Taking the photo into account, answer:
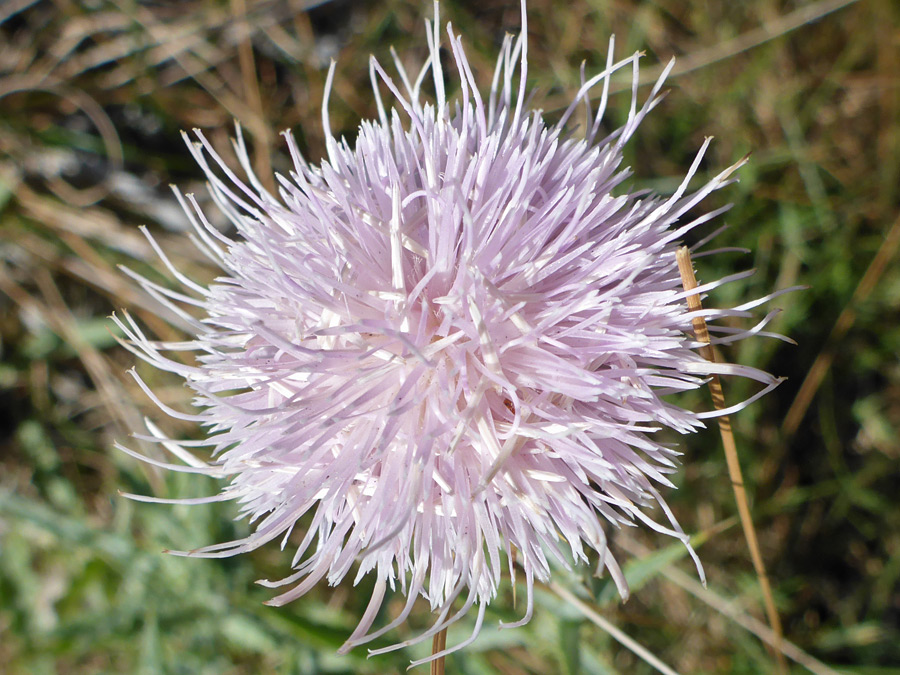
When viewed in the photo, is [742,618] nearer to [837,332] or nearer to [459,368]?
[837,332]

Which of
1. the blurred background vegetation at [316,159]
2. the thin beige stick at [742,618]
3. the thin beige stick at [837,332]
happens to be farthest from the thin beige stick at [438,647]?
the thin beige stick at [837,332]

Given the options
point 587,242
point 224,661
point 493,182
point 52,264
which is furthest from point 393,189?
point 52,264

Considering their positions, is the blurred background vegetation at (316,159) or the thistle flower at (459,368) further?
the blurred background vegetation at (316,159)

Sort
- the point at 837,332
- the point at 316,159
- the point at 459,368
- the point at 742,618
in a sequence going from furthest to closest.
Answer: the point at 316,159 → the point at 837,332 → the point at 742,618 → the point at 459,368

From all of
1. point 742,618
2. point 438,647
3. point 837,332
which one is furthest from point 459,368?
point 837,332

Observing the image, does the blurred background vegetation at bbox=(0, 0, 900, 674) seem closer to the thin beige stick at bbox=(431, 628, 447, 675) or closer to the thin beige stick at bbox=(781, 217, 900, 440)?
the thin beige stick at bbox=(781, 217, 900, 440)

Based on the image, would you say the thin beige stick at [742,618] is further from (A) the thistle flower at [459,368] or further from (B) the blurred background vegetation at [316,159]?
(A) the thistle flower at [459,368]
